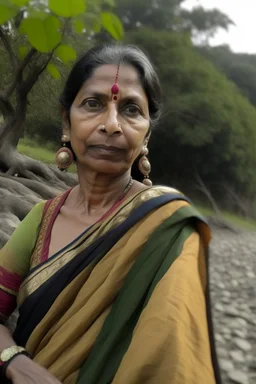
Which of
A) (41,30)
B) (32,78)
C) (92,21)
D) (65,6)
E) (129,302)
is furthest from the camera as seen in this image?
(32,78)

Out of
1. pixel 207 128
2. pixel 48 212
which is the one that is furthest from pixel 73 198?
pixel 207 128

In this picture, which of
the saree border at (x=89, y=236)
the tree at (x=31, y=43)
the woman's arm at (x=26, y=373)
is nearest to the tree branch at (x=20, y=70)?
the tree at (x=31, y=43)

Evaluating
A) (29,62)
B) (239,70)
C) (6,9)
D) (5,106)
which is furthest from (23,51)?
(239,70)

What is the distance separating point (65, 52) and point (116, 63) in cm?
75

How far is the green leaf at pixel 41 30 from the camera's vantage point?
1.47m

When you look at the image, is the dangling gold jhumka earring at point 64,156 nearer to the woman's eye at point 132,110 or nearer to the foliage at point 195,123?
the woman's eye at point 132,110

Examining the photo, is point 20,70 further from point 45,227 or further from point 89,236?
point 89,236

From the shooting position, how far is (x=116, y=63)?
3.55 feet

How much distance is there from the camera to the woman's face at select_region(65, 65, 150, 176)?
1.05 meters

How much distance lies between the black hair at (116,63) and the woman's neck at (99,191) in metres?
0.19

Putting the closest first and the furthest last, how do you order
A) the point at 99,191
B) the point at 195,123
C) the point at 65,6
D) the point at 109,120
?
the point at 109,120
the point at 99,191
the point at 65,6
the point at 195,123

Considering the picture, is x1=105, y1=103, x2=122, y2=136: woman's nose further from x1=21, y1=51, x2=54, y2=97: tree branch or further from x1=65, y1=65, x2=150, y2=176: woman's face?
x1=21, y1=51, x2=54, y2=97: tree branch

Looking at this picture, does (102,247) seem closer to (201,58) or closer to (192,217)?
(192,217)

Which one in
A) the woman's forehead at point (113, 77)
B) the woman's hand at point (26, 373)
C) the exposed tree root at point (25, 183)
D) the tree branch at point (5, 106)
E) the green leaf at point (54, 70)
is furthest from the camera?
Result: the exposed tree root at point (25, 183)
